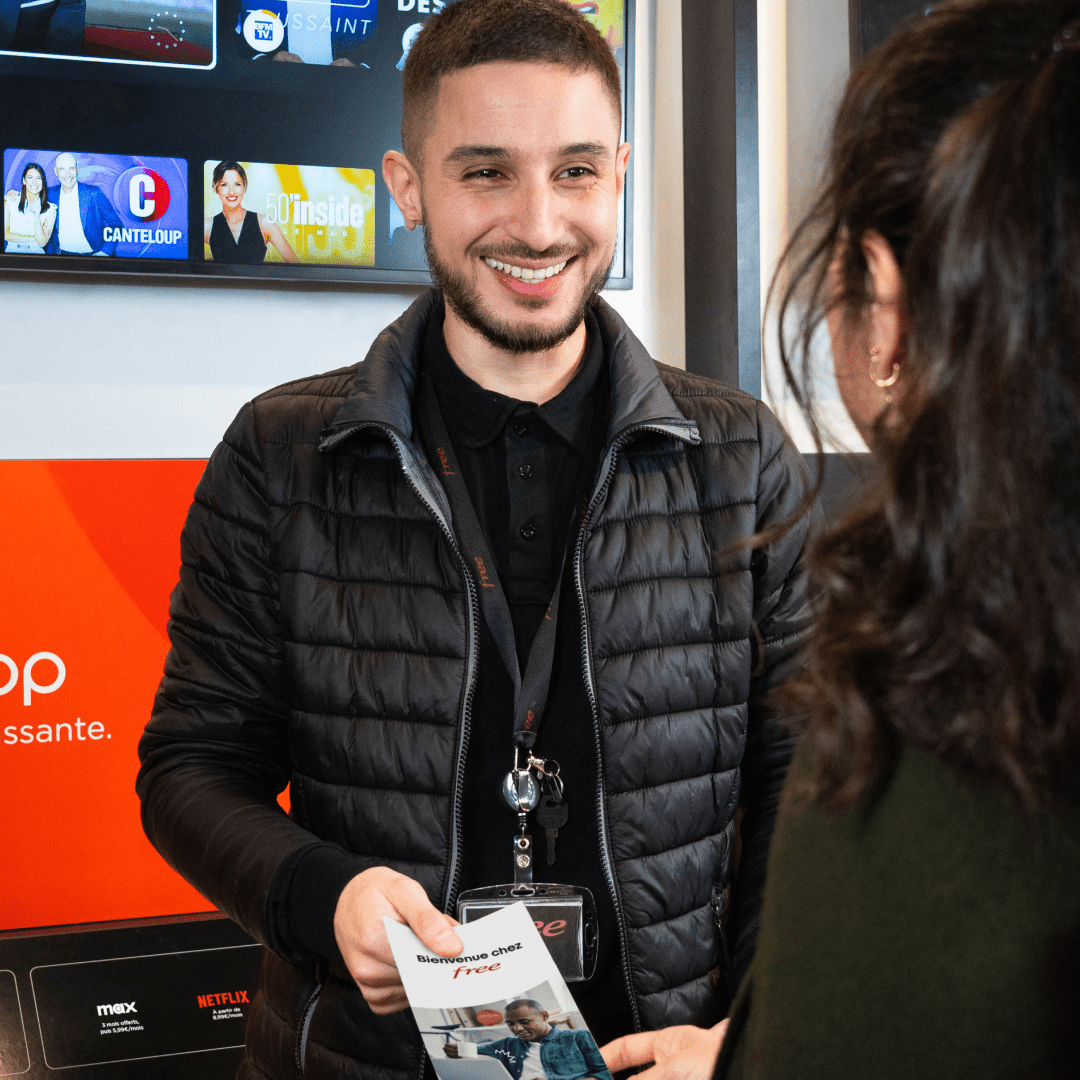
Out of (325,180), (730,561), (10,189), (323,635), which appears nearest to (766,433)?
(730,561)

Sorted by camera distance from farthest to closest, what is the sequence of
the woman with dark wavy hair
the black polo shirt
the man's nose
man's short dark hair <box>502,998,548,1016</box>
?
the man's nose
the black polo shirt
man's short dark hair <box>502,998,548,1016</box>
the woman with dark wavy hair

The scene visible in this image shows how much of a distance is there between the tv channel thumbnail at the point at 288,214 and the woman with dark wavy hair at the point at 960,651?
1.59 metres

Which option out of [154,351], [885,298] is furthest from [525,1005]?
[154,351]

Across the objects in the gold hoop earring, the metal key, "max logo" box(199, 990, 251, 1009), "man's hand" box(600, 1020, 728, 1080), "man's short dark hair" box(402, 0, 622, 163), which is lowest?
"max logo" box(199, 990, 251, 1009)

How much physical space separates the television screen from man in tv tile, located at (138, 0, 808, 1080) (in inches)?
22.6

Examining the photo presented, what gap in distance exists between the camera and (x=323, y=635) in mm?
1283

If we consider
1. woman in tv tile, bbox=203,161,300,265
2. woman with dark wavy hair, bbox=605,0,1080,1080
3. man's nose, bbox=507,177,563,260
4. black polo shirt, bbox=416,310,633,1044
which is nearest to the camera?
woman with dark wavy hair, bbox=605,0,1080,1080

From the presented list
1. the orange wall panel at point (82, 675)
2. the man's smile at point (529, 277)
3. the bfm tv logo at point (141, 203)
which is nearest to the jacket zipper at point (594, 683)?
the man's smile at point (529, 277)

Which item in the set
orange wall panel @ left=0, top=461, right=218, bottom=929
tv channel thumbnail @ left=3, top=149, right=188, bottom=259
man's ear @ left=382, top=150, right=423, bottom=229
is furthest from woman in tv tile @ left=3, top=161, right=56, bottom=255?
man's ear @ left=382, top=150, right=423, bottom=229

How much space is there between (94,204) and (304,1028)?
1466 mm

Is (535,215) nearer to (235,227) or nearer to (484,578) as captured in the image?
(484,578)

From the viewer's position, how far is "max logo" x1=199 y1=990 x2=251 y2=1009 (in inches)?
75.5

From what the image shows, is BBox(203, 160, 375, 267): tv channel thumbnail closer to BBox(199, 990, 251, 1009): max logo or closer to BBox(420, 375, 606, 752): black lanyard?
BBox(420, 375, 606, 752): black lanyard

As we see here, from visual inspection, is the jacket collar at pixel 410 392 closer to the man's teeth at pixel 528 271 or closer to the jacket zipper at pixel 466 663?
the jacket zipper at pixel 466 663
